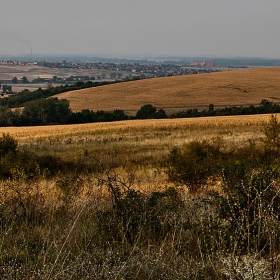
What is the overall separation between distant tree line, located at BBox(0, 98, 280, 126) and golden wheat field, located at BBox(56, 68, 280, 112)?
480 cm

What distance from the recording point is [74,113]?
2270 inches

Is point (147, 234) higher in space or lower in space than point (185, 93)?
lower

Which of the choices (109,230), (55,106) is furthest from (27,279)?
(55,106)

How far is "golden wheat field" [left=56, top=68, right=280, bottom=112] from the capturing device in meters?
64.1

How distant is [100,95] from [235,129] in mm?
49892

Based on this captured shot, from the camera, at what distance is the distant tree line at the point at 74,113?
54.3m

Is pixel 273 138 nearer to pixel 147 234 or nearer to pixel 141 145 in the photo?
pixel 141 145

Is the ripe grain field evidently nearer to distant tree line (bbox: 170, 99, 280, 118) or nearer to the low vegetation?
the low vegetation

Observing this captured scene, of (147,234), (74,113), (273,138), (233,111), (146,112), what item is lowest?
(74,113)

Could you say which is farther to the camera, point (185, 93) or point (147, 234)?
point (185, 93)

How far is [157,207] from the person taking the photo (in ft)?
17.0

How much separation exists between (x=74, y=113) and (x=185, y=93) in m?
25.3

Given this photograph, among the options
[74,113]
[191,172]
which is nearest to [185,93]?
[74,113]

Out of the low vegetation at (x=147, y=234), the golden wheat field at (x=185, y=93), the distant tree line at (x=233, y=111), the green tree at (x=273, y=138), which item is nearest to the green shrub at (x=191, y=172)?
the low vegetation at (x=147, y=234)
